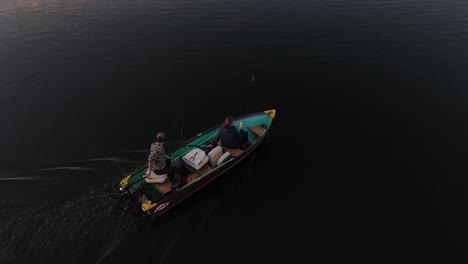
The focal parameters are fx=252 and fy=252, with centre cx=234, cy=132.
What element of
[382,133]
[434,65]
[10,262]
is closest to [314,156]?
[382,133]

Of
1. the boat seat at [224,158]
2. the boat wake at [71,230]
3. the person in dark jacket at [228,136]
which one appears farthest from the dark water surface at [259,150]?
the person in dark jacket at [228,136]

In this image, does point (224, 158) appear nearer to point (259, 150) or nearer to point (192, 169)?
point (192, 169)

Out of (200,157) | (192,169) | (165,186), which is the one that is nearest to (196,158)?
(200,157)

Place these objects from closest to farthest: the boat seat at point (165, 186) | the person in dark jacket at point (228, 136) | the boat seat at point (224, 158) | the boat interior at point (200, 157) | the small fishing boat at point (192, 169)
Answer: the small fishing boat at point (192, 169), the boat seat at point (165, 186), the boat interior at point (200, 157), the boat seat at point (224, 158), the person in dark jacket at point (228, 136)

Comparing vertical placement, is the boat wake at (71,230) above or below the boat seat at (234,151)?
below

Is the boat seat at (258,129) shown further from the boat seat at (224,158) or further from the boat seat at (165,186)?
the boat seat at (165,186)

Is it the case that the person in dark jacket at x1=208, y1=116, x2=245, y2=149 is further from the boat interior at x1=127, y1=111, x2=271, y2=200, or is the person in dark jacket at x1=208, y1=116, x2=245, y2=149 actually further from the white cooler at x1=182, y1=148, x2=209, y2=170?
the white cooler at x1=182, y1=148, x2=209, y2=170
